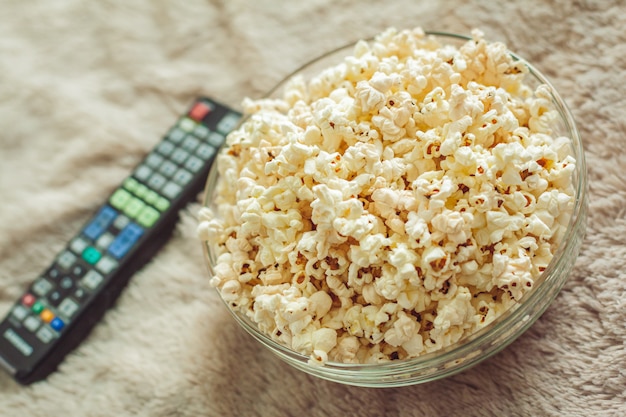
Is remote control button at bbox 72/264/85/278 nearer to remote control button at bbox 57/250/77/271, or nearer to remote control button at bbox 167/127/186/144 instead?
remote control button at bbox 57/250/77/271

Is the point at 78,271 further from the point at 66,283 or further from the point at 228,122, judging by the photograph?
the point at 228,122

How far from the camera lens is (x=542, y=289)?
0.47 metres

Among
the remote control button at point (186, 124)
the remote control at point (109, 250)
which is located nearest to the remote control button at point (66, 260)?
the remote control at point (109, 250)

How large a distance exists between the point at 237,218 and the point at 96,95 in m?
0.43

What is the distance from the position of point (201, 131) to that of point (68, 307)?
27 centimetres

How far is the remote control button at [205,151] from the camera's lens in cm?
75

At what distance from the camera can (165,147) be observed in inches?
30.3

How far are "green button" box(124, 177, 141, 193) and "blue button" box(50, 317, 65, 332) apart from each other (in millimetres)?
178

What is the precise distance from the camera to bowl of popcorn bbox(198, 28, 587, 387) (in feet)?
1.48

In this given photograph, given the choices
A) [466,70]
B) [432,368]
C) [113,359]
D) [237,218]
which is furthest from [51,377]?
[466,70]

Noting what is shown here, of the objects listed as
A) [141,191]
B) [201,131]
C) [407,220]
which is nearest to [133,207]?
[141,191]

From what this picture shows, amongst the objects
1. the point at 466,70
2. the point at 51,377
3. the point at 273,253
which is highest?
the point at 466,70

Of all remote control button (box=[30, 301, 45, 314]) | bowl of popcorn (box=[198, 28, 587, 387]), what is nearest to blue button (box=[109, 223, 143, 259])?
remote control button (box=[30, 301, 45, 314])

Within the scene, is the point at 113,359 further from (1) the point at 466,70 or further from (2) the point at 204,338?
(1) the point at 466,70
